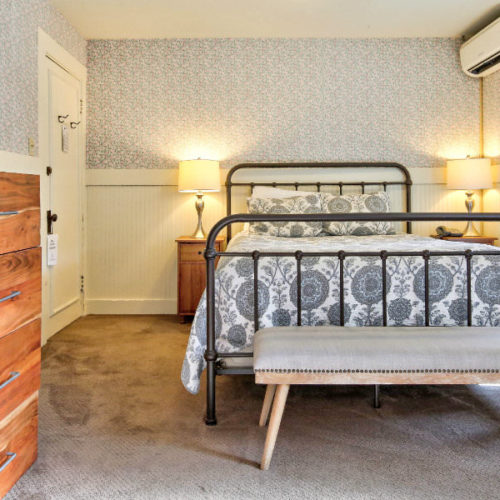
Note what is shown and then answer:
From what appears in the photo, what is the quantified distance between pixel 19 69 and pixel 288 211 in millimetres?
1932

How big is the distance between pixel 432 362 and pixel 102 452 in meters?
1.15

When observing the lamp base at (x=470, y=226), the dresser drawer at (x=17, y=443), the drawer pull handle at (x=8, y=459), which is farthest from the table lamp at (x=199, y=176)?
the drawer pull handle at (x=8, y=459)

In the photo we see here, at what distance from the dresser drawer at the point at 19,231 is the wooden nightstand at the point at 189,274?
85.5 inches

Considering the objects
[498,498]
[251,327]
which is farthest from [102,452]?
[498,498]

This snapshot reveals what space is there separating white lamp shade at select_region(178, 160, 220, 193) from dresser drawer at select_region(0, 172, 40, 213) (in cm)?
218

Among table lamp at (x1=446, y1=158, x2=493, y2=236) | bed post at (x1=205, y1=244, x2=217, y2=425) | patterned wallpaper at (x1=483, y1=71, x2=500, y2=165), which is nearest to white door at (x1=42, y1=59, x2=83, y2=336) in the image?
bed post at (x1=205, y1=244, x2=217, y2=425)

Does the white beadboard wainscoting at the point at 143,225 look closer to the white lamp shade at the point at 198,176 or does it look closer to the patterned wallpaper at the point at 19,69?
the white lamp shade at the point at 198,176

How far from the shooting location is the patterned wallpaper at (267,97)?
404 centimetres

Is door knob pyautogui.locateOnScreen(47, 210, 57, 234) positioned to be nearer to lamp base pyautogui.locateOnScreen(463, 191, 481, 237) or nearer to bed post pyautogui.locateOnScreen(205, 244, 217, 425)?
bed post pyautogui.locateOnScreen(205, 244, 217, 425)

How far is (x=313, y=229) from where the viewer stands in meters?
3.53

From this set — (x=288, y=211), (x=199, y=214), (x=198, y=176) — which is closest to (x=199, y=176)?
(x=198, y=176)

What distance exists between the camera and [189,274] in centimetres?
371

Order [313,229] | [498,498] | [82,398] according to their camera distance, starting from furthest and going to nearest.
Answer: [313,229] → [82,398] → [498,498]

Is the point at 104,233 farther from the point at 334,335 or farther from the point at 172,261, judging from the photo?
the point at 334,335
